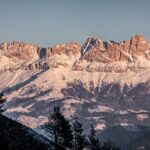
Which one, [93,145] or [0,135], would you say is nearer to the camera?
[0,135]

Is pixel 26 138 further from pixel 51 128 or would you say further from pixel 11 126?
pixel 51 128

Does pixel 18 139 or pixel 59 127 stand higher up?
pixel 18 139

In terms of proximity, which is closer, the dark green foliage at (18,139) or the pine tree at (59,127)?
the dark green foliage at (18,139)

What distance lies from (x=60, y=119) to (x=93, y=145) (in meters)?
23.2

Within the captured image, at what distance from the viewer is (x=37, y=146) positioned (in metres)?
122

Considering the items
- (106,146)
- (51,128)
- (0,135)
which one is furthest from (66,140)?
(106,146)

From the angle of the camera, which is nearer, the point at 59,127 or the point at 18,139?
the point at 18,139

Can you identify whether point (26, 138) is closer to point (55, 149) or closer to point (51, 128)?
point (55, 149)

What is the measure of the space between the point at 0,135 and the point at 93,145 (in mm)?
48756

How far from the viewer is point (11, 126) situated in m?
132

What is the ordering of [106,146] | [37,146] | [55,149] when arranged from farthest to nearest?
[106,146] → [55,149] → [37,146]

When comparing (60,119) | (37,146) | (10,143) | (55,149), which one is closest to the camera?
(10,143)

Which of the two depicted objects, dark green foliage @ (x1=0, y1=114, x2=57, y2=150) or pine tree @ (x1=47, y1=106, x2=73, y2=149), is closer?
dark green foliage @ (x1=0, y1=114, x2=57, y2=150)

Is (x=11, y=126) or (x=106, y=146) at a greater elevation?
(x=11, y=126)
